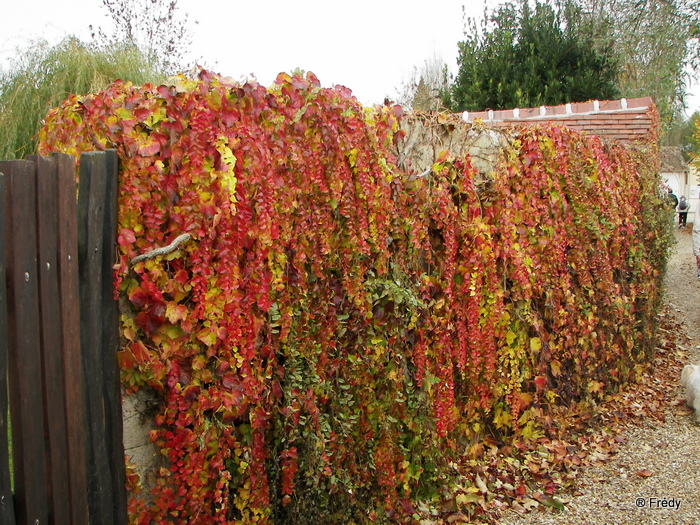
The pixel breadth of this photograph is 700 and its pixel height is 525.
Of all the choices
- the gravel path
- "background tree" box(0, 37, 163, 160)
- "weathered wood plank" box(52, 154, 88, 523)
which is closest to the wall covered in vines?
"weathered wood plank" box(52, 154, 88, 523)

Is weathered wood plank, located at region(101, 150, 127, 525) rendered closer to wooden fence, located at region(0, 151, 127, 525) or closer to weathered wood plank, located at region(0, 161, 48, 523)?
wooden fence, located at region(0, 151, 127, 525)

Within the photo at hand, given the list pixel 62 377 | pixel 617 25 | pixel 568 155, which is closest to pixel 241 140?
pixel 62 377

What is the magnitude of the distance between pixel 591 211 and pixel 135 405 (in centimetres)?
437

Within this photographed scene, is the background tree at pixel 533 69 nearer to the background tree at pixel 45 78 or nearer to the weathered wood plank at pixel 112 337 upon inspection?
the background tree at pixel 45 78

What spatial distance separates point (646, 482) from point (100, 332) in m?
3.89

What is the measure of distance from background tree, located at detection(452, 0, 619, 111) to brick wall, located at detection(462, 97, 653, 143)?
5.74 ft

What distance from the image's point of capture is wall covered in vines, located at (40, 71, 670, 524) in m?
2.37

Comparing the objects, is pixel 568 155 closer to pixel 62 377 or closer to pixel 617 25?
pixel 62 377

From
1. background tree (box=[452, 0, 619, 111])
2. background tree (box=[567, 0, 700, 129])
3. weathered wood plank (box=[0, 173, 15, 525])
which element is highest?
Result: background tree (box=[567, 0, 700, 129])

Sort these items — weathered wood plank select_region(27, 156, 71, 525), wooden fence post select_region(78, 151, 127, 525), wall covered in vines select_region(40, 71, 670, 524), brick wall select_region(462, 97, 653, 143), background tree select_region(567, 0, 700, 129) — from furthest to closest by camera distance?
background tree select_region(567, 0, 700, 129)
brick wall select_region(462, 97, 653, 143)
wall covered in vines select_region(40, 71, 670, 524)
wooden fence post select_region(78, 151, 127, 525)
weathered wood plank select_region(27, 156, 71, 525)

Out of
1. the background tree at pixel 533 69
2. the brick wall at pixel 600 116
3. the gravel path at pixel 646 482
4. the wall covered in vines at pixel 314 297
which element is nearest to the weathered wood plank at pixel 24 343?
the wall covered in vines at pixel 314 297

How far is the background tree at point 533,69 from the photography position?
12875 mm

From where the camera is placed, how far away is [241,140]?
2.55 metres

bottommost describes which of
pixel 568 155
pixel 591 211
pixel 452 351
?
pixel 452 351
